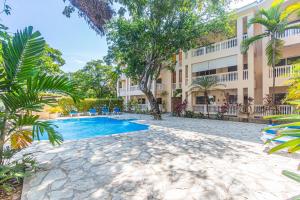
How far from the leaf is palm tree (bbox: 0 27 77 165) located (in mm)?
24

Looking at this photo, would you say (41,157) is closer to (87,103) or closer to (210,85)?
(210,85)

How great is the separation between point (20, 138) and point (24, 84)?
Result: 1237mm

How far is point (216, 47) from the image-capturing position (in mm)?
18094

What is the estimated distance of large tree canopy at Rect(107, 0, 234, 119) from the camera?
12806 mm

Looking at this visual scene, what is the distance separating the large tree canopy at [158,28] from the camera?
504 inches

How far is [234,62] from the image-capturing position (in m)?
16.6

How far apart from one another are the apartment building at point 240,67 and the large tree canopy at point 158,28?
7.99 feet

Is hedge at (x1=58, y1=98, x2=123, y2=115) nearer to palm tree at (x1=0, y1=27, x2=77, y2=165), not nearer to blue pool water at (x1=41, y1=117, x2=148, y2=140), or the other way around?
blue pool water at (x1=41, y1=117, x2=148, y2=140)

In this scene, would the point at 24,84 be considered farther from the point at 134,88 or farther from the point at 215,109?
the point at 134,88

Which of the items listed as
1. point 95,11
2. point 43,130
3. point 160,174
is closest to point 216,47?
point 95,11

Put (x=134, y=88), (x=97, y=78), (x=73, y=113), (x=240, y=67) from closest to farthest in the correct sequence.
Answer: (x=240, y=67), (x=73, y=113), (x=134, y=88), (x=97, y=78)

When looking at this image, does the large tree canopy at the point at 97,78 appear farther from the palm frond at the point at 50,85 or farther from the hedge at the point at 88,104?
the palm frond at the point at 50,85

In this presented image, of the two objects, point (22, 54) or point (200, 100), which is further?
point (200, 100)

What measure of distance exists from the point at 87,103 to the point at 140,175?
21209 millimetres
